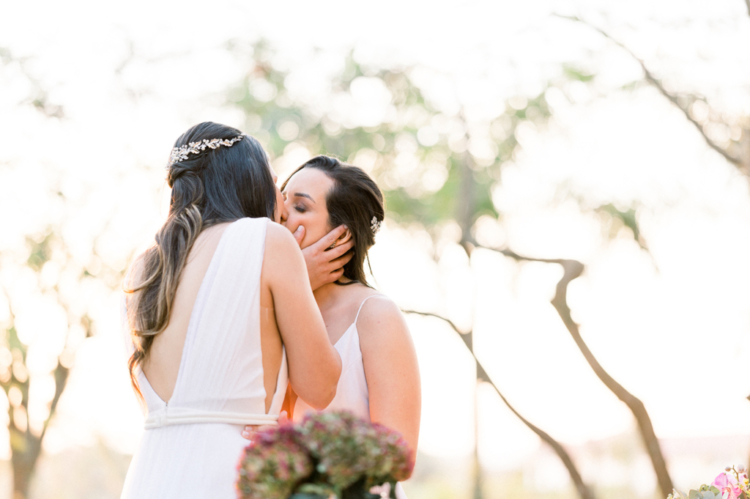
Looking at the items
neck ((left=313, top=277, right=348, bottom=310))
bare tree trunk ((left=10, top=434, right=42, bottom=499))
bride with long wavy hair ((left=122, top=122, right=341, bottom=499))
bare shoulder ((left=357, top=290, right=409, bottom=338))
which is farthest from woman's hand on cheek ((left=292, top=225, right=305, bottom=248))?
bare tree trunk ((left=10, top=434, right=42, bottom=499))

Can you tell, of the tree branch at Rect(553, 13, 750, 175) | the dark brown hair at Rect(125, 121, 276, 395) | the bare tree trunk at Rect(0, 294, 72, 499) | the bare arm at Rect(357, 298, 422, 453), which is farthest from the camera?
the bare tree trunk at Rect(0, 294, 72, 499)

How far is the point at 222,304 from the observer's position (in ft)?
6.68

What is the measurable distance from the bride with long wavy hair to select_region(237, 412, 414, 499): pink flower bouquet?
0.84 m

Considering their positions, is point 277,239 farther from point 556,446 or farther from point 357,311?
point 556,446

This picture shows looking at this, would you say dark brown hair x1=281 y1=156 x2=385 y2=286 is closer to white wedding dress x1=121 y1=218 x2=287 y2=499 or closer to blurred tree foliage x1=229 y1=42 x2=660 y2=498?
white wedding dress x1=121 y1=218 x2=287 y2=499

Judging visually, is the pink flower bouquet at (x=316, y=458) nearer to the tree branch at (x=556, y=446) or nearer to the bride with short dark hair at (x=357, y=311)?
the bride with short dark hair at (x=357, y=311)

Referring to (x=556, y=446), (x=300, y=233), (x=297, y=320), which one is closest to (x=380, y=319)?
(x=300, y=233)

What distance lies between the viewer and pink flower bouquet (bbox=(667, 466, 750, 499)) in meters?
2.27

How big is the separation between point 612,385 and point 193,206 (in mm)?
8209

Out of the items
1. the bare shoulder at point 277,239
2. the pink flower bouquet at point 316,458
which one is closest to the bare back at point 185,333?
the bare shoulder at point 277,239

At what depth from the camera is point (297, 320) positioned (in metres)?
2.06

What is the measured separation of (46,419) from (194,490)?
11.9 m

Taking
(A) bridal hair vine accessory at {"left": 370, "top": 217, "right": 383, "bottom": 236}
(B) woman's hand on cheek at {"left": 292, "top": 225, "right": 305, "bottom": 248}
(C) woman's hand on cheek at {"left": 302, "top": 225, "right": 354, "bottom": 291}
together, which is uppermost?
(A) bridal hair vine accessory at {"left": 370, "top": 217, "right": 383, "bottom": 236}

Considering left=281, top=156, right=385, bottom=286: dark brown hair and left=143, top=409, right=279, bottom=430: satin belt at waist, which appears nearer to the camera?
left=143, top=409, right=279, bottom=430: satin belt at waist
